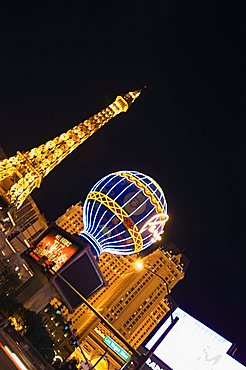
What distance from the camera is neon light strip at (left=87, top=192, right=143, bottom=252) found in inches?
977

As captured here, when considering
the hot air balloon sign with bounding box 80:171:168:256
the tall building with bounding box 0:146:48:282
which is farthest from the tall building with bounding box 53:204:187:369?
the hot air balloon sign with bounding box 80:171:168:256

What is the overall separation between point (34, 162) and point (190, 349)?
22.7m

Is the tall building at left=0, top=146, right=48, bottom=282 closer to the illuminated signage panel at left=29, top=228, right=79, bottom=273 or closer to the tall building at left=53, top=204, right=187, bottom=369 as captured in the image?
the illuminated signage panel at left=29, top=228, right=79, bottom=273

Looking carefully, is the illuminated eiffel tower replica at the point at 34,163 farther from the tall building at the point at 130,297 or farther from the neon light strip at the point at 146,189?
the tall building at the point at 130,297

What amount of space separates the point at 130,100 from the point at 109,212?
18.2 metres

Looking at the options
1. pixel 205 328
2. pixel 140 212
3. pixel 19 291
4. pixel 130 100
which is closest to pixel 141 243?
pixel 140 212

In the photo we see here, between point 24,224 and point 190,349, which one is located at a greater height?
point 24,224

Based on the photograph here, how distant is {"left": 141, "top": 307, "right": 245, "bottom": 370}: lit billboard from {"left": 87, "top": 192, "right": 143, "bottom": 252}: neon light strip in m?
5.51

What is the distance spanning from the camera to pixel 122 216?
2486cm

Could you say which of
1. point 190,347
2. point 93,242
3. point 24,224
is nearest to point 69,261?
point 93,242

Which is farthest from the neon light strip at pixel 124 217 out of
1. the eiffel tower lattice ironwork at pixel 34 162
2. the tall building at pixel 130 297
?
the tall building at pixel 130 297

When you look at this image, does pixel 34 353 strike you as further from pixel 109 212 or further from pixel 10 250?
pixel 10 250

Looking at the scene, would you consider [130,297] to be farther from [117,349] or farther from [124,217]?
[124,217]

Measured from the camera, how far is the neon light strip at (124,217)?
24812 mm
